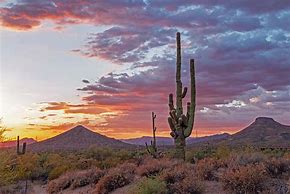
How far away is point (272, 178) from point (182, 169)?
407 cm

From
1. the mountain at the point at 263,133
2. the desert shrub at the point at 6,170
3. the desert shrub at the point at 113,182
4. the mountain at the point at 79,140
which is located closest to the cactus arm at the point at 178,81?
the desert shrub at the point at 113,182

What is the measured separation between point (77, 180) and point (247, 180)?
38.0ft

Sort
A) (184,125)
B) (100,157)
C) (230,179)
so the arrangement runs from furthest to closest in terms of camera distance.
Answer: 1. (100,157)
2. (184,125)
3. (230,179)

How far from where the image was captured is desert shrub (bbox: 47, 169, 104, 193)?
A: 24969 millimetres

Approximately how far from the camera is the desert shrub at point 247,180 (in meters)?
16.2

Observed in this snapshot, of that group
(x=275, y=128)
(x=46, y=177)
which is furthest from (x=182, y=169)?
(x=275, y=128)

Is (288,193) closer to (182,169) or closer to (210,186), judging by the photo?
(210,186)

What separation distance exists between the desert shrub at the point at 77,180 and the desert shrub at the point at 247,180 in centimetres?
955

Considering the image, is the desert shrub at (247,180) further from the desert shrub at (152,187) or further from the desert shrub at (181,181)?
the desert shrub at (152,187)

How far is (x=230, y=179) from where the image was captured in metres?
17.0

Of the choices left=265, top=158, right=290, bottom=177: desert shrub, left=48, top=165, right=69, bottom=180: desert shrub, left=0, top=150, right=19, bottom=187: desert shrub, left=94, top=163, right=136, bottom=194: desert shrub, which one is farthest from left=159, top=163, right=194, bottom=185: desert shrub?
left=48, top=165, right=69, bottom=180: desert shrub

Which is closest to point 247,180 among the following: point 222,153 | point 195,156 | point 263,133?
point 222,153

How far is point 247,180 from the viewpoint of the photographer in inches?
643

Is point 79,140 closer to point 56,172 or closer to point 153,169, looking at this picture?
point 56,172
